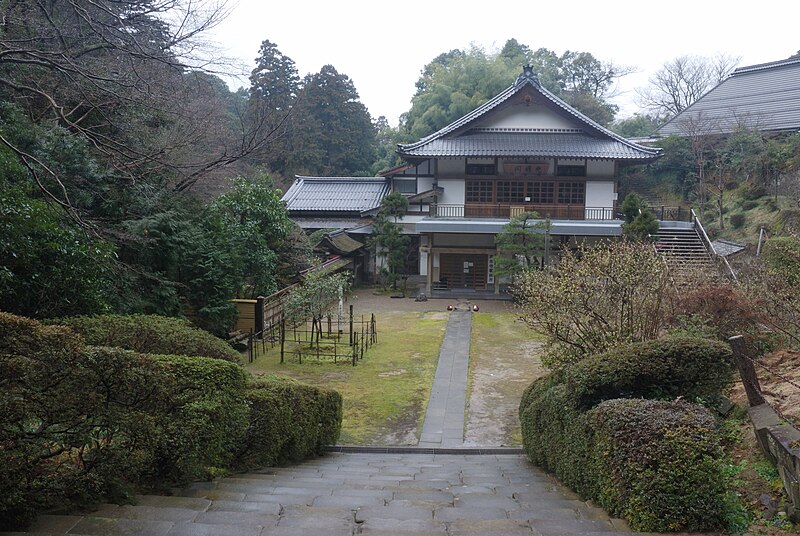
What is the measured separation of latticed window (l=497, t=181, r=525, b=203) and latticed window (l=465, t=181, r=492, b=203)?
0.48 meters

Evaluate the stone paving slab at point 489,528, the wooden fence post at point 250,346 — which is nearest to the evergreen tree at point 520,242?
the wooden fence post at point 250,346

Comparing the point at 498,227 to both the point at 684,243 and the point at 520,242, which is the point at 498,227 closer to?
the point at 520,242

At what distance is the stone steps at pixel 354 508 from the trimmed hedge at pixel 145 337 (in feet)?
5.41

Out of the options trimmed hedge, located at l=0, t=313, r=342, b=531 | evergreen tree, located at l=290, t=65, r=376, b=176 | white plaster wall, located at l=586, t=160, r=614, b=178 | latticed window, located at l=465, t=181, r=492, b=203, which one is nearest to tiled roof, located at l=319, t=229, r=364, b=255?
latticed window, located at l=465, t=181, r=492, b=203

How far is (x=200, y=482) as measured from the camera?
5.62 meters

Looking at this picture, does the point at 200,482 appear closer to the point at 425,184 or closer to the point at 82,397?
the point at 82,397

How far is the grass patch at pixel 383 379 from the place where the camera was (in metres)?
11.1

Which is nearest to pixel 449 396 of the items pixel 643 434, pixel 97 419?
pixel 643 434

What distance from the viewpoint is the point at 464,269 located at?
28.2 metres

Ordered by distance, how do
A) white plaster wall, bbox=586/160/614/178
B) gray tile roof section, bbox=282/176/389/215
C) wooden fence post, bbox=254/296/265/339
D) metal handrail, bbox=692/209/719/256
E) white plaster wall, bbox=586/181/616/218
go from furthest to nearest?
gray tile roof section, bbox=282/176/389/215
white plaster wall, bbox=586/160/614/178
white plaster wall, bbox=586/181/616/218
metal handrail, bbox=692/209/719/256
wooden fence post, bbox=254/296/265/339

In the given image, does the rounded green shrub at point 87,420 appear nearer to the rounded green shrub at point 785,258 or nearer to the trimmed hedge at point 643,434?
the trimmed hedge at point 643,434

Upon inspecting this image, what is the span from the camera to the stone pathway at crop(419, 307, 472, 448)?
35.1 feet

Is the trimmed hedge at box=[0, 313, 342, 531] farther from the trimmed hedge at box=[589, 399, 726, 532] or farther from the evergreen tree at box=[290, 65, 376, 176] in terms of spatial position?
the evergreen tree at box=[290, 65, 376, 176]

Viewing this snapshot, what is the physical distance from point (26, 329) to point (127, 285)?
7.77 meters
